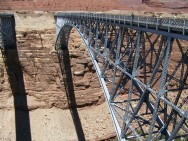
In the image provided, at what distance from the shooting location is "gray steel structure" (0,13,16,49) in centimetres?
4284

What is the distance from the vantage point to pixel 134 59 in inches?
765

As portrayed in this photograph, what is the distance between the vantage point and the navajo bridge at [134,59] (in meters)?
16.4

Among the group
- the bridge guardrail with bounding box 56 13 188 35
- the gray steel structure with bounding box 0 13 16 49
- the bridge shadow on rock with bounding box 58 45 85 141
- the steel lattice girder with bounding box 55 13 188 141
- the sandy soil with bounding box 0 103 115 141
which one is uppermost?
the bridge guardrail with bounding box 56 13 188 35

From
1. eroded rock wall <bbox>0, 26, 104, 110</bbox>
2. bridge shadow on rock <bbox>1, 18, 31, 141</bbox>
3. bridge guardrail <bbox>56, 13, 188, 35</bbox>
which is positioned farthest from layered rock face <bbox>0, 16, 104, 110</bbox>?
bridge guardrail <bbox>56, 13, 188, 35</bbox>

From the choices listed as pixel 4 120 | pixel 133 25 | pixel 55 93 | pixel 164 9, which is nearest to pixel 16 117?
pixel 4 120

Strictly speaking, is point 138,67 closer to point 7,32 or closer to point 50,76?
point 50,76

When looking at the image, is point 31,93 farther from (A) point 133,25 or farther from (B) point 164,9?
(B) point 164,9

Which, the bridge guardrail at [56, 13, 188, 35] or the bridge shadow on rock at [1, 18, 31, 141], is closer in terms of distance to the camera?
the bridge guardrail at [56, 13, 188, 35]

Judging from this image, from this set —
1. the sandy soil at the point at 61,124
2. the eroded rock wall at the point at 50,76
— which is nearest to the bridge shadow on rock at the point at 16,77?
the eroded rock wall at the point at 50,76

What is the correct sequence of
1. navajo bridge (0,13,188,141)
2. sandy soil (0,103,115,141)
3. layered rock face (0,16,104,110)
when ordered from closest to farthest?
navajo bridge (0,13,188,141)
sandy soil (0,103,115,141)
layered rock face (0,16,104,110)

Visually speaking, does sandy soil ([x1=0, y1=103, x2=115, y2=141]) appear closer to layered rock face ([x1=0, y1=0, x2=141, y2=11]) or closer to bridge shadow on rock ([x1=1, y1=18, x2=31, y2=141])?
bridge shadow on rock ([x1=1, y1=18, x2=31, y2=141])

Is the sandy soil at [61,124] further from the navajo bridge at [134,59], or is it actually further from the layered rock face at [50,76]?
the navajo bridge at [134,59]

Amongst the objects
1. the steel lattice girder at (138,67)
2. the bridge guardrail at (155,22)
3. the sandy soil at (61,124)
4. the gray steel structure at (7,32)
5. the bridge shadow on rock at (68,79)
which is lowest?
the sandy soil at (61,124)

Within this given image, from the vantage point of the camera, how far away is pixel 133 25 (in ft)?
65.6
